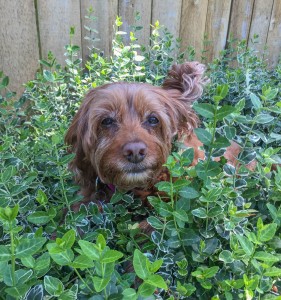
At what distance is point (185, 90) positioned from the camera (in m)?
3.04

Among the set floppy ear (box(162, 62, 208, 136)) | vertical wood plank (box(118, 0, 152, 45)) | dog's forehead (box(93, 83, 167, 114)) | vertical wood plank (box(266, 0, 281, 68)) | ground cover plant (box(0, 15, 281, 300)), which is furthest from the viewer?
vertical wood plank (box(266, 0, 281, 68))

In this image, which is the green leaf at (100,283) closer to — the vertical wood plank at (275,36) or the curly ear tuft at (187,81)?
the curly ear tuft at (187,81)

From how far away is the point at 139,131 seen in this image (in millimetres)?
2439

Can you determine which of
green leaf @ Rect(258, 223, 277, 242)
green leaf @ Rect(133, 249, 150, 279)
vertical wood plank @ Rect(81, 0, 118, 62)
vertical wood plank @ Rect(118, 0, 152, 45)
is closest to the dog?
green leaf @ Rect(258, 223, 277, 242)

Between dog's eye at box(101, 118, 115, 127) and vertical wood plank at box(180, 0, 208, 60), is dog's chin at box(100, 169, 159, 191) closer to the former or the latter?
dog's eye at box(101, 118, 115, 127)

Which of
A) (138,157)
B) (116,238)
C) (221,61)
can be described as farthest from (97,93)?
(221,61)

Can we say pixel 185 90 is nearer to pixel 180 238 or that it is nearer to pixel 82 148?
pixel 82 148

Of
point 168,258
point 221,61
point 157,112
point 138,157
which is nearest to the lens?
point 168,258

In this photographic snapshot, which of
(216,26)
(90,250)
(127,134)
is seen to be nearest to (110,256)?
(90,250)

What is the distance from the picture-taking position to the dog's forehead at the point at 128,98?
2.55 metres

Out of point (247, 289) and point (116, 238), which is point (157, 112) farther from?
point (247, 289)

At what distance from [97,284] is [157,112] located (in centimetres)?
163

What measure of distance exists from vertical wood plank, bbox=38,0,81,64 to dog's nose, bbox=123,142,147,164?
226cm

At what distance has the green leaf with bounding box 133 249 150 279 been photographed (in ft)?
3.72
